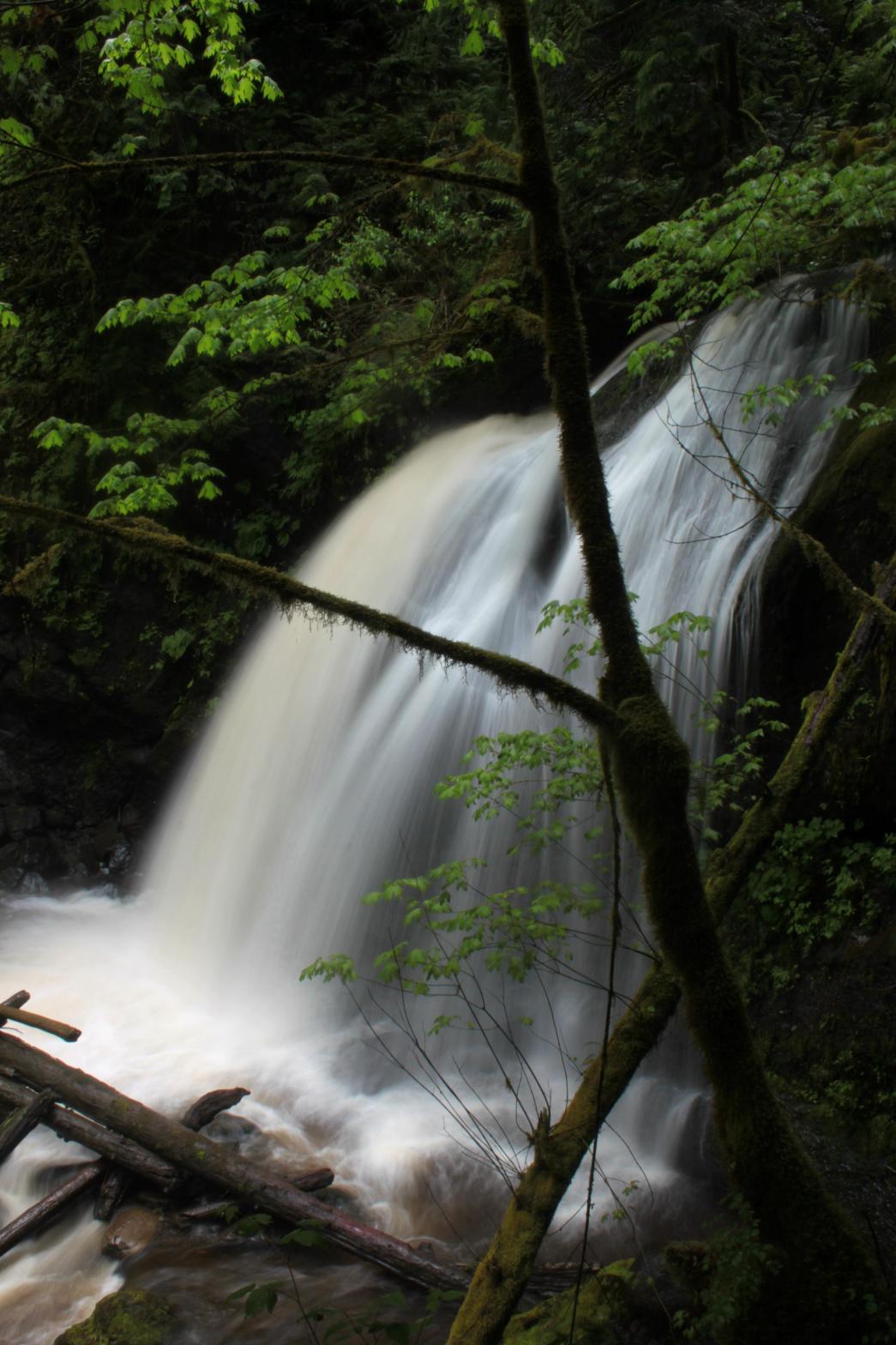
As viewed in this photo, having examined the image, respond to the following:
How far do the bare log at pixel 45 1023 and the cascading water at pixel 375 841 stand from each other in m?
0.39

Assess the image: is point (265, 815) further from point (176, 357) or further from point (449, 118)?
point (449, 118)

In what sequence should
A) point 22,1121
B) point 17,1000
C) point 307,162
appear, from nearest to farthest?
1. point 307,162
2. point 22,1121
3. point 17,1000

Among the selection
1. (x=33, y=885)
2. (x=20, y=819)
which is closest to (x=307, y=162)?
(x=33, y=885)

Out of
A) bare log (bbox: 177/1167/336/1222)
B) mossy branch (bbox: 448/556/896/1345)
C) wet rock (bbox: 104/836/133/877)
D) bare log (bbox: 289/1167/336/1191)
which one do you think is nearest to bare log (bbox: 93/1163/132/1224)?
bare log (bbox: 177/1167/336/1222)

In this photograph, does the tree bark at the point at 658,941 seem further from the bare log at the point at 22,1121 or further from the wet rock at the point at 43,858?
the wet rock at the point at 43,858

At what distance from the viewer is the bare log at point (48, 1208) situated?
4.05m

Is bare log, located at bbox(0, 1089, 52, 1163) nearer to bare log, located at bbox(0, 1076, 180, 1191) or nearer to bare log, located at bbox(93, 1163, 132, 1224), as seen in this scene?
bare log, located at bbox(0, 1076, 180, 1191)

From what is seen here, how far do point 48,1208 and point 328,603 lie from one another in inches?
141

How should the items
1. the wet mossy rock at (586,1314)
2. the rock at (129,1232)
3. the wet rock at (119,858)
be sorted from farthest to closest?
1. the wet rock at (119,858)
2. the rock at (129,1232)
3. the wet mossy rock at (586,1314)

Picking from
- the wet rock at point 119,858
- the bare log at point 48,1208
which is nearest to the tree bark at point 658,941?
the bare log at point 48,1208

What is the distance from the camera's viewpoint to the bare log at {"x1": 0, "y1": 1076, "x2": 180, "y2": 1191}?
422cm

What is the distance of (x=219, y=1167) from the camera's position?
163 inches

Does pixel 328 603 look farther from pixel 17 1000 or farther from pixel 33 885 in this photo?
pixel 33 885

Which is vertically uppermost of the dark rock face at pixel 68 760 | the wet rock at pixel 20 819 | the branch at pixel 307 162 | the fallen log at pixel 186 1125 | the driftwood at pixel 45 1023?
the branch at pixel 307 162
